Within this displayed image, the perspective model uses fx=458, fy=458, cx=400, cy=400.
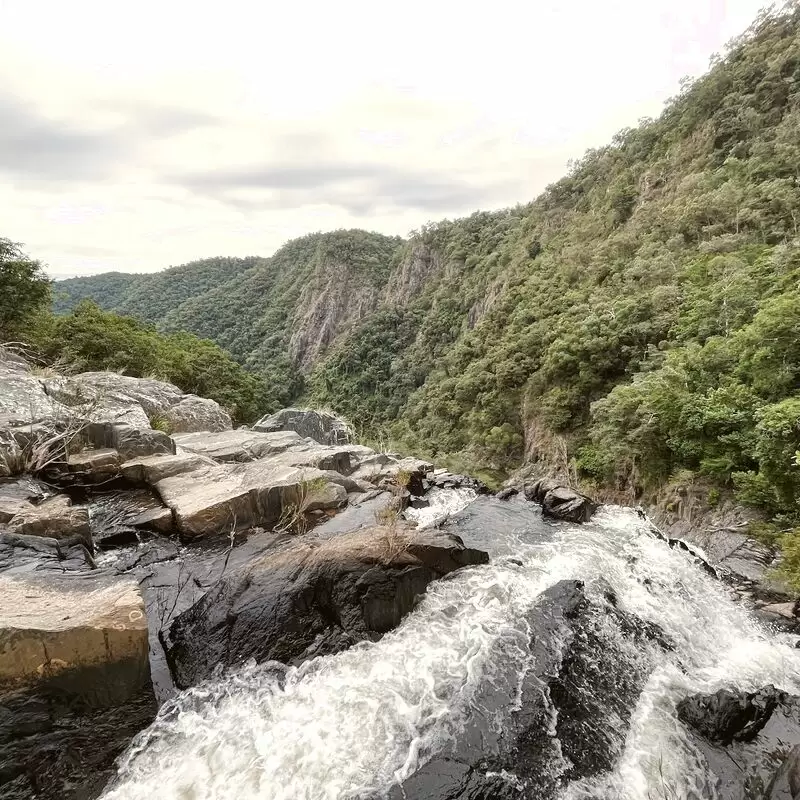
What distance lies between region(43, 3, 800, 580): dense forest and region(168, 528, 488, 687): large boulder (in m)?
9.86

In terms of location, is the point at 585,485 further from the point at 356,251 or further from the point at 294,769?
the point at 356,251

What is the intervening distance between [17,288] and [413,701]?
88.2 feet

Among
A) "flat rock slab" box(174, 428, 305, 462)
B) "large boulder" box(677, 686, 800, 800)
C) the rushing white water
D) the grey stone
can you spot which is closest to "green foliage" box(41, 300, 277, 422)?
"flat rock slab" box(174, 428, 305, 462)

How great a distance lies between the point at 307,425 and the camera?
2412 centimetres

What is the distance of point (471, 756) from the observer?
5.98 m

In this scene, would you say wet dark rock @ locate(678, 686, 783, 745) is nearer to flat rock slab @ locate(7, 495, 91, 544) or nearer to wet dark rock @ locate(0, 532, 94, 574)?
wet dark rock @ locate(0, 532, 94, 574)

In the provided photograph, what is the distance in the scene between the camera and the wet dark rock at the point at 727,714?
669 centimetres

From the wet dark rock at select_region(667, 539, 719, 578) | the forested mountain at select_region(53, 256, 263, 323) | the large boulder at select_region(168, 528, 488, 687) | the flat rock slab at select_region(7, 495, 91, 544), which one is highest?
the forested mountain at select_region(53, 256, 263, 323)

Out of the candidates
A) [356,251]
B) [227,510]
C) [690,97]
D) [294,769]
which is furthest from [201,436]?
[356,251]

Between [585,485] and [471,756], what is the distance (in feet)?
51.5

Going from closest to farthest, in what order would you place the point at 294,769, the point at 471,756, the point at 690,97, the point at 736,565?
the point at 294,769 → the point at 471,756 → the point at 736,565 → the point at 690,97

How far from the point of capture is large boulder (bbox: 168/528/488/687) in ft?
23.6

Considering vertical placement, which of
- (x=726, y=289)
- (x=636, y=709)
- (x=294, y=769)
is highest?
(x=726, y=289)

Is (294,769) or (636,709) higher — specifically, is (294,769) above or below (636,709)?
above
